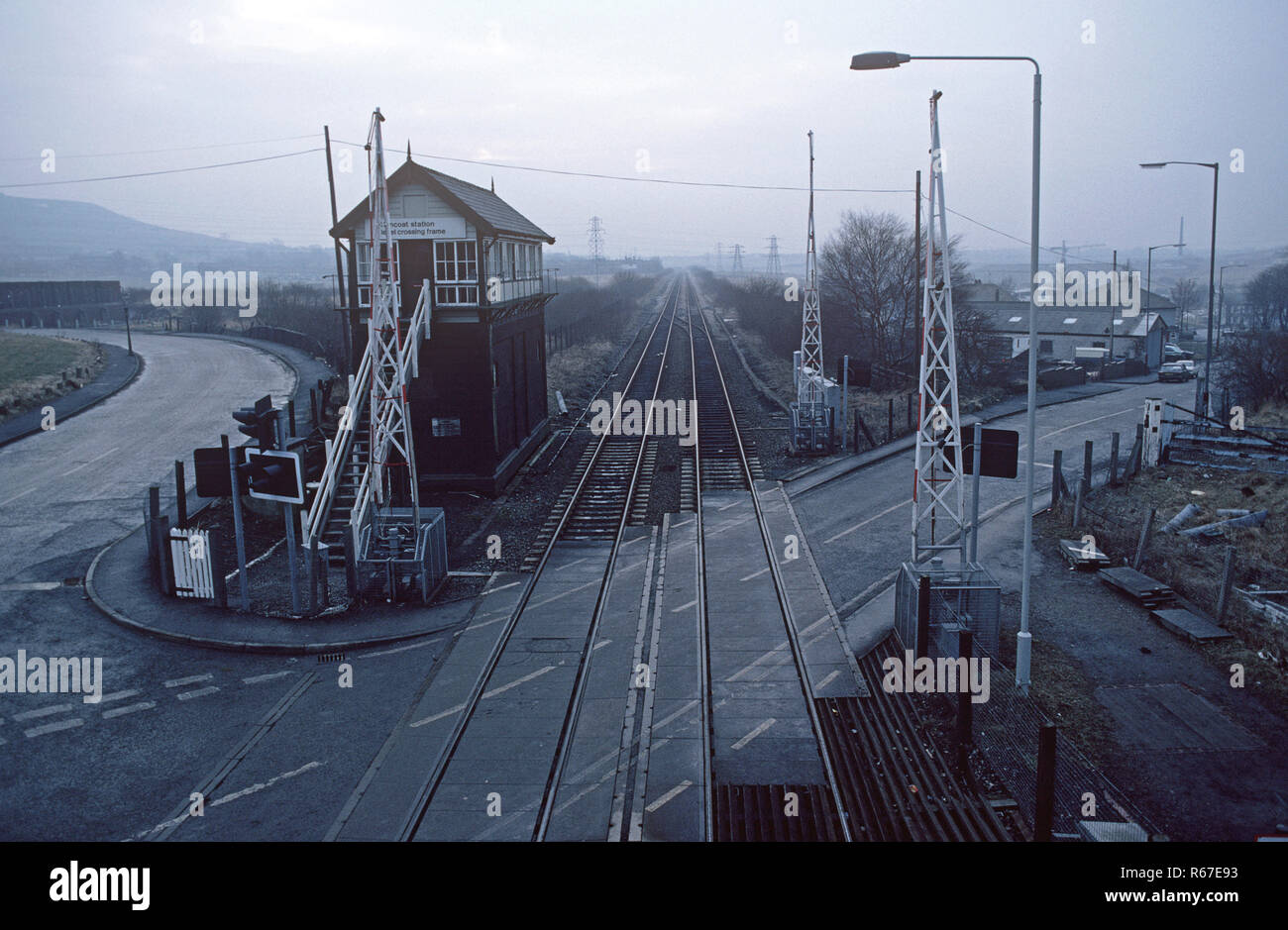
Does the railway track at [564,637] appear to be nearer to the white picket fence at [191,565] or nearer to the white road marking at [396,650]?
the white road marking at [396,650]

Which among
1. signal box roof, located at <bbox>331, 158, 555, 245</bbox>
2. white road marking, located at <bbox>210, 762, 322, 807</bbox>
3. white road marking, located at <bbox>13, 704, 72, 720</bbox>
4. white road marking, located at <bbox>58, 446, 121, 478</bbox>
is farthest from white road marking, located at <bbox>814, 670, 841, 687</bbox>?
white road marking, located at <bbox>58, 446, 121, 478</bbox>

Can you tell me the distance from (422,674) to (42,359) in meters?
44.2

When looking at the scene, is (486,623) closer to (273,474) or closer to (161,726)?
(273,474)

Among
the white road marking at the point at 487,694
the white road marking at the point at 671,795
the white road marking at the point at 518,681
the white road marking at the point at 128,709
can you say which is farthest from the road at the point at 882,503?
the white road marking at the point at 128,709

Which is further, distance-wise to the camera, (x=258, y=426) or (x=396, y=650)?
(x=258, y=426)

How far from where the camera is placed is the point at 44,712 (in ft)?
37.9

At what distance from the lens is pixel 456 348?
2158 centimetres

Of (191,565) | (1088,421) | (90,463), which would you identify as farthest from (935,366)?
(90,463)

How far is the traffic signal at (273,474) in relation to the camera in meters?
13.8

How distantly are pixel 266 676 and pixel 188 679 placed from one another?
3.43ft

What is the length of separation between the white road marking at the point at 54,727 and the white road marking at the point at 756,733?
27.0ft

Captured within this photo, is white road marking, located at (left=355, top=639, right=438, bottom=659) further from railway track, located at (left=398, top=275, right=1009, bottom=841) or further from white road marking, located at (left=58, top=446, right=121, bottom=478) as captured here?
white road marking, located at (left=58, top=446, right=121, bottom=478)

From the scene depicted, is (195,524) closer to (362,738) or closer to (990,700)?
(362,738)

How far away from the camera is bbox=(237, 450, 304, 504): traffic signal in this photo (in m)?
13.8
